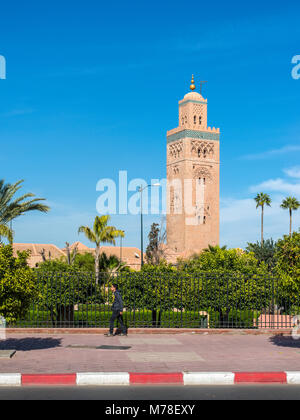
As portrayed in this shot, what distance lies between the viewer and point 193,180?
304 feet

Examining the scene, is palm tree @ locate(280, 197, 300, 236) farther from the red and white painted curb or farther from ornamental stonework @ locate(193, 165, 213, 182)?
the red and white painted curb

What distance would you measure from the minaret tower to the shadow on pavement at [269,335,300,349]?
75.0 meters

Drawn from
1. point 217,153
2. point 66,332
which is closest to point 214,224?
point 217,153

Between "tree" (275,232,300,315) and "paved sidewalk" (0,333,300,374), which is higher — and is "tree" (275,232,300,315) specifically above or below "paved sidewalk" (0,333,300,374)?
above

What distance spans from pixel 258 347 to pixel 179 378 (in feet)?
15.2

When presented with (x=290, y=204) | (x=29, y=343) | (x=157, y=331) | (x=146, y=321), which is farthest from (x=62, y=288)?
(x=290, y=204)

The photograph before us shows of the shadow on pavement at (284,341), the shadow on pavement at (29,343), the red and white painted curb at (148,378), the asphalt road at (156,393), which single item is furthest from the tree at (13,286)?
the shadow on pavement at (284,341)

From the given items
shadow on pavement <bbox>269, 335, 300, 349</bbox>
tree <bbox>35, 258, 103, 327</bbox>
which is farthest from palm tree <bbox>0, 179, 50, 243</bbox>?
shadow on pavement <bbox>269, 335, 300, 349</bbox>

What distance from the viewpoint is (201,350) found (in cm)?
1195

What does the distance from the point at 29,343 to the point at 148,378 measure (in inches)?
199

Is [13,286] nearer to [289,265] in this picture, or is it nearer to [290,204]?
[289,265]

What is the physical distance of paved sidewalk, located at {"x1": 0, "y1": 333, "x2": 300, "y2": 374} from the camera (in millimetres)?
9453
